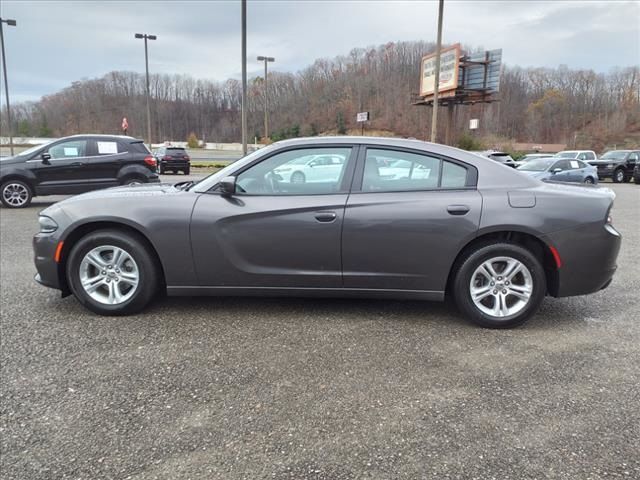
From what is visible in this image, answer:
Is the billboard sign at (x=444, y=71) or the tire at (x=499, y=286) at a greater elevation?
the billboard sign at (x=444, y=71)

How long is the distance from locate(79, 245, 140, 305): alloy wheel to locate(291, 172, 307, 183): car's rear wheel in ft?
4.88

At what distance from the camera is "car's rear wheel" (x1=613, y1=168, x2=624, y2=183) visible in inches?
993

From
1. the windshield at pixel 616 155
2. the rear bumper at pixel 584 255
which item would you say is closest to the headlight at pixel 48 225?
the rear bumper at pixel 584 255

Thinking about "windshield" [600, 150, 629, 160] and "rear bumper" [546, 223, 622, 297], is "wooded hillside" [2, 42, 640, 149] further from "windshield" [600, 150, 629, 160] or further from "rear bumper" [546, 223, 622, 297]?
"rear bumper" [546, 223, 622, 297]

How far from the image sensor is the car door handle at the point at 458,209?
141 inches

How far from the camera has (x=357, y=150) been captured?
378 cm

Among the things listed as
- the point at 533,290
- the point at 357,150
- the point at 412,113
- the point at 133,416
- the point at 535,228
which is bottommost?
the point at 133,416

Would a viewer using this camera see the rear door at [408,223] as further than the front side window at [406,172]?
No

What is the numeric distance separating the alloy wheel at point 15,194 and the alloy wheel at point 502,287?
35.0ft

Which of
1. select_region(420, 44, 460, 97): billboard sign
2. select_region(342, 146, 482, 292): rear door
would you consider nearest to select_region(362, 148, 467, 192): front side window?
select_region(342, 146, 482, 292): rear door

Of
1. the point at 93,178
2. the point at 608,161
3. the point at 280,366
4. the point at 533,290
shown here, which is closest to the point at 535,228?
the point at 533,290

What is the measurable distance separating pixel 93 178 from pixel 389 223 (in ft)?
29.8

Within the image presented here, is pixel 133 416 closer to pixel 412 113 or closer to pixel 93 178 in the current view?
pixel 93 178

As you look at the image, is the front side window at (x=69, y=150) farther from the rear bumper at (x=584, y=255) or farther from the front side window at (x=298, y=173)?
the rear bumper at (x=584, y=255)
